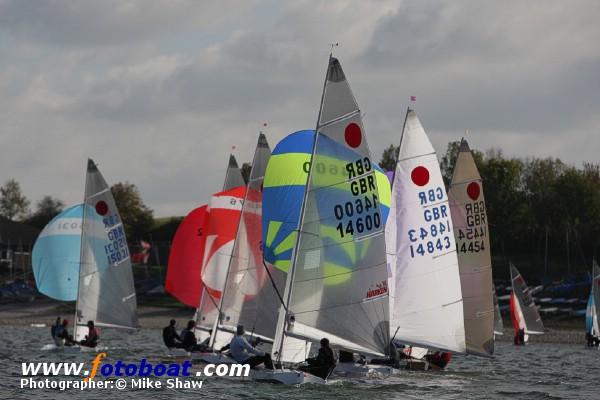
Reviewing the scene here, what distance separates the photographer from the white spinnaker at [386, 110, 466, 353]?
114 feet

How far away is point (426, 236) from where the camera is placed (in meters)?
34.8

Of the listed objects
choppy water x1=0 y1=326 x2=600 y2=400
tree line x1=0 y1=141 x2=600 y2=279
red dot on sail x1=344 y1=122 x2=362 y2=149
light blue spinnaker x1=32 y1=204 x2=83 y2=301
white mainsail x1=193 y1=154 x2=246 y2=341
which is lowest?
choppy water x1=0 y1=326 x2=600 y2=400

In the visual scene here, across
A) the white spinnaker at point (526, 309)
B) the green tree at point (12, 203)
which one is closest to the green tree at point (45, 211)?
the green tree at point (12, 203)

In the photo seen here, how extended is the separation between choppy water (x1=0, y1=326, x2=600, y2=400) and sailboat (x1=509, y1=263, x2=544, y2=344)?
46.3 ft

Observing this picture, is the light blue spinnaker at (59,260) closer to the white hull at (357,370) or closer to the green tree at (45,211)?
the white hull at (357,370)

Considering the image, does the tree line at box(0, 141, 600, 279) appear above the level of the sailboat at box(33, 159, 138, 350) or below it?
above

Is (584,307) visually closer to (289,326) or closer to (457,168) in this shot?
(457,168)

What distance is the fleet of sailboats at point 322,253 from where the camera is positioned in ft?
95.2

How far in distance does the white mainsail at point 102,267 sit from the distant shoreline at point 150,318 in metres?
28.4

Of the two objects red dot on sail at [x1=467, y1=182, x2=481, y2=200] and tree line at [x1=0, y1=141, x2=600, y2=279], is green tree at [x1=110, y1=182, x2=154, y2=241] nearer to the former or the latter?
tree line at [x1=0, y1=141, x2=600, y2=279]

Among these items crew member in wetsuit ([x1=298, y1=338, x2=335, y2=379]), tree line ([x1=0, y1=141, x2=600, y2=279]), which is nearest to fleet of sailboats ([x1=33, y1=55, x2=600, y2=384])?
crew member in wetsuit ([x1=298, y1=338, x2=335, y2=379])

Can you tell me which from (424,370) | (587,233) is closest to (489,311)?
(424,370)

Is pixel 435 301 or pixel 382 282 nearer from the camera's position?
pixel 382 282

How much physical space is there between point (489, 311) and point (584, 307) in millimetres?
43302
